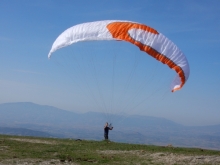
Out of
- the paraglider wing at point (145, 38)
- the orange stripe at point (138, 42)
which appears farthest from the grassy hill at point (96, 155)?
the orange stripe at point (138, 42)

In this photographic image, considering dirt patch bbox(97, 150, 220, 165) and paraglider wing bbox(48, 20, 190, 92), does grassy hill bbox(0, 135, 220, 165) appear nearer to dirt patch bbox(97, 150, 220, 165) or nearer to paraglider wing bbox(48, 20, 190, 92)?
dirt patch bbox(97, 150, 220, 165)

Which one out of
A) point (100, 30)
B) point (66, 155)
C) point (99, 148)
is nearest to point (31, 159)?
point (66, 155)

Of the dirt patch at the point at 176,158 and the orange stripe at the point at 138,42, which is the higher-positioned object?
the orange stripe at the point at 138,42

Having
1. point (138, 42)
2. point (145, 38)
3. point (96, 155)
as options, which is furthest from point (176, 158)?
point (145, 38)

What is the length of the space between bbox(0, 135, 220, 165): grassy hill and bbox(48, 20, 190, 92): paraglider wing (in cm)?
482

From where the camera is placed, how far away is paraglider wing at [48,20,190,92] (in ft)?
71.8

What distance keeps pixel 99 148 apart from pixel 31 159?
6.63m

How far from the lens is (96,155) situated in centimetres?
2291

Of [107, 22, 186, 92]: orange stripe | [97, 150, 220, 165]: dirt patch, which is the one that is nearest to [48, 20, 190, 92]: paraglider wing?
[107, 22, 186, 92]: orange stripe

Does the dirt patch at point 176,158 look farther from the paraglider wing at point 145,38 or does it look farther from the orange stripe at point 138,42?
the orange stripe at point 138,42

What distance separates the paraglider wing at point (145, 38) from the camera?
2188cm

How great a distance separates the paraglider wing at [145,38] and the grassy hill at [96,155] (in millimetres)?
4822

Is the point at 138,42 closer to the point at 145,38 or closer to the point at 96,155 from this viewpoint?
the point at 145,38

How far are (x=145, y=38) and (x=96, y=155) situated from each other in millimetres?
8369
